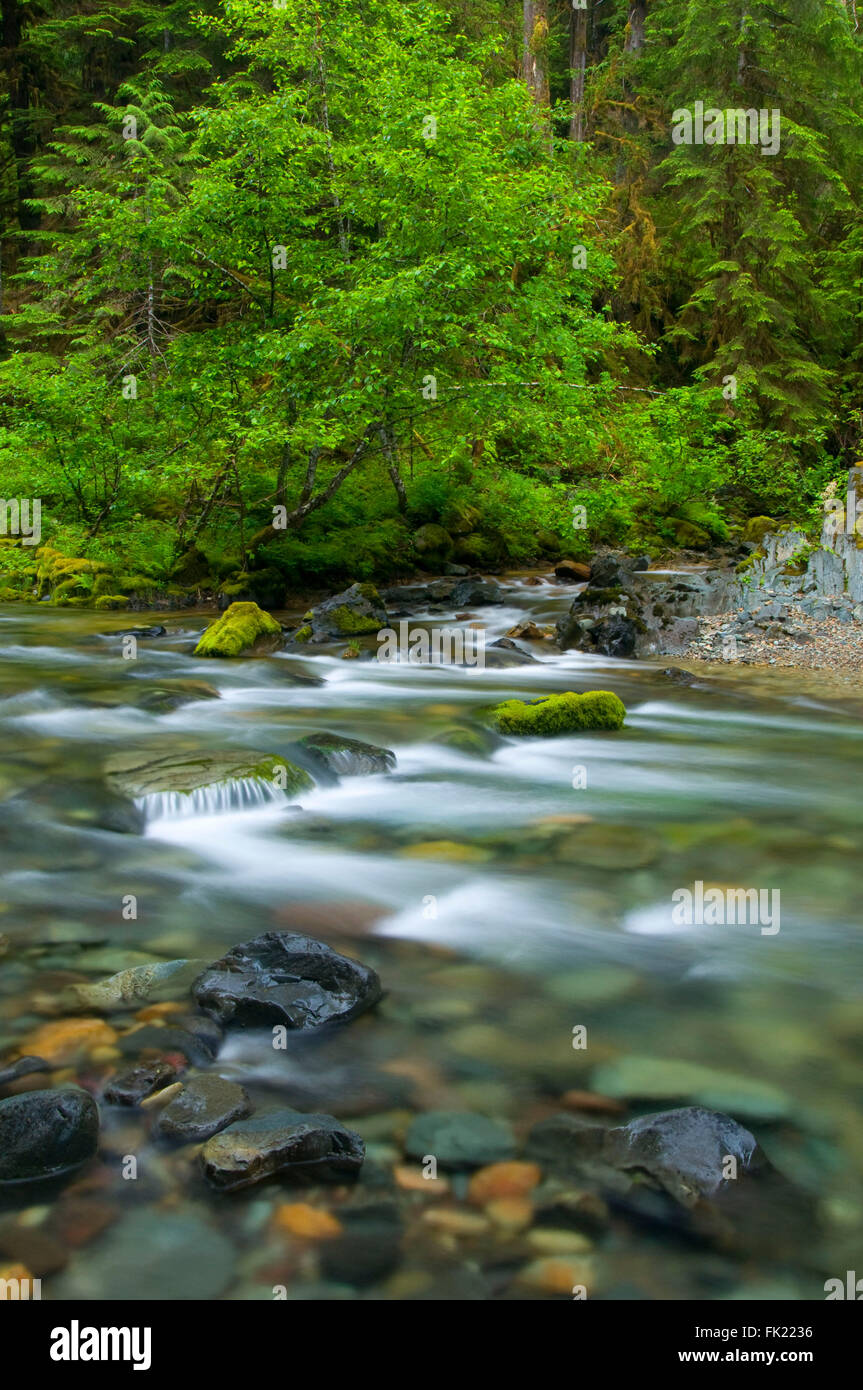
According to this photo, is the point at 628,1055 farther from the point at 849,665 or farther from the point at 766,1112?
the point at 849,665

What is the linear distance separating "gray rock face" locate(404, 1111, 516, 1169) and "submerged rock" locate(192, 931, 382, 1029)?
66 cm

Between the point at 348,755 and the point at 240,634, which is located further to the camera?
the point at 240,634

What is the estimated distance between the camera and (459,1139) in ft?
9.70

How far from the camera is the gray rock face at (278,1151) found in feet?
8.92

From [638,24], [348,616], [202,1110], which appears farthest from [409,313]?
[638,24]

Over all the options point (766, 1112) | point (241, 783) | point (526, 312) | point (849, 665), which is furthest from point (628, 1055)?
point (526, 312)

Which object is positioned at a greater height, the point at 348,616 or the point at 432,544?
the point at 432,544

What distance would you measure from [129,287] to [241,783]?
919 cm

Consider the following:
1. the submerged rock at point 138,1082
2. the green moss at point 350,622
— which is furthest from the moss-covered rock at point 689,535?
the submerged rock at point 138,1082

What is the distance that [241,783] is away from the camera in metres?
6.03

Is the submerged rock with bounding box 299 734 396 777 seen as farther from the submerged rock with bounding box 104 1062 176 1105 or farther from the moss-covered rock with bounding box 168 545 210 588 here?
the moss-covered rock with bounding box 168 545 210 588

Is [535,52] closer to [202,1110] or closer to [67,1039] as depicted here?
[67,1039]

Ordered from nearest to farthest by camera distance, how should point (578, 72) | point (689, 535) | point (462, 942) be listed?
point (462, 942) < point (689, 535) < point (578, 72)

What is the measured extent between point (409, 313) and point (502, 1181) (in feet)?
33.0
